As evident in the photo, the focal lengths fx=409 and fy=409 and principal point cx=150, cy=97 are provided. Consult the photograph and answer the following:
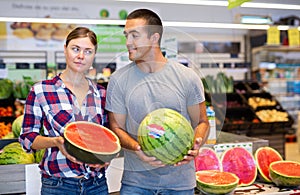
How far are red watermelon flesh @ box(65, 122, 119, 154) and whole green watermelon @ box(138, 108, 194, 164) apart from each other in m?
0.16

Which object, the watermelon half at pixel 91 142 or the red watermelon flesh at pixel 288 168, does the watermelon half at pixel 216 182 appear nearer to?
the red watermelon flesh at pixel 288 168

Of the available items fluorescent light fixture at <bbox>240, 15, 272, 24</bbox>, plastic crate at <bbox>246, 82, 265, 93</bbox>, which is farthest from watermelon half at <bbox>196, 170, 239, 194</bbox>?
fluorescent light fixture at <bbox>240, 15, 272, 24</bbox>

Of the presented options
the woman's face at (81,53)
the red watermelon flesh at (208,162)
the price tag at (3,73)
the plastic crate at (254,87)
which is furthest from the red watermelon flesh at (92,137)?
the plastic crate at (254,87)

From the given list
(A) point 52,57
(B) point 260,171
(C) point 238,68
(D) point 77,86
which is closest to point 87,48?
(D) point 77,86

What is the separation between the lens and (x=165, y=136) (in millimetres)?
1764

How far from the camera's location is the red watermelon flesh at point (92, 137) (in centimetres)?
186

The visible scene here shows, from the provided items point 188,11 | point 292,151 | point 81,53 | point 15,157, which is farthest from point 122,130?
point 188,11

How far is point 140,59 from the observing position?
1851mm

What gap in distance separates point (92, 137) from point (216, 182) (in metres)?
1.09

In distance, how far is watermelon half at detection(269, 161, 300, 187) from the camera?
2.75 meters

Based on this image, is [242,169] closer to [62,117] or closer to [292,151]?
[62,117]

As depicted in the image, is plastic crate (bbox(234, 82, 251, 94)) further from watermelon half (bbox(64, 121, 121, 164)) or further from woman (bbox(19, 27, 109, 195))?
watermelon half (bbox(64, 121, 121, 164))

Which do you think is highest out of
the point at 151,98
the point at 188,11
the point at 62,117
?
the point at 188,11

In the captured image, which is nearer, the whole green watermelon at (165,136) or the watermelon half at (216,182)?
the whole green watermelon at (165,136)
